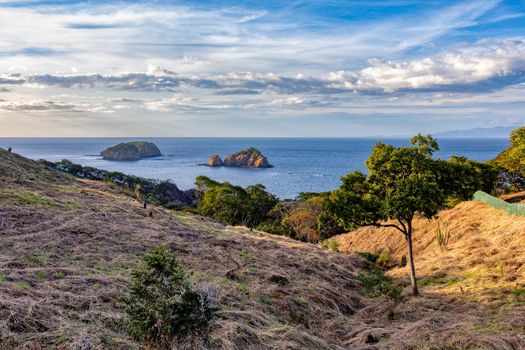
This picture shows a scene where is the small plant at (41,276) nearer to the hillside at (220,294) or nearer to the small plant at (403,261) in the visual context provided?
the hillside at (220,294)

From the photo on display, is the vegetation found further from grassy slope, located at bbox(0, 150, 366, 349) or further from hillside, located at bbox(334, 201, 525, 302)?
grassy slope, located at bbox(0, 150, 366, 349)

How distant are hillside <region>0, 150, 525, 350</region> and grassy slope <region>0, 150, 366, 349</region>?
0.14ft

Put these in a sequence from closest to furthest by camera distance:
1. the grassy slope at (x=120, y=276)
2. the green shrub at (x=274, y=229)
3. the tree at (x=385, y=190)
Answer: the grassy slope at (x=120, y=276), the tree at (x=385, y=190), the green shrub at (x=274, y=229)

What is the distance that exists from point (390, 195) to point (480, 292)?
5.46 m

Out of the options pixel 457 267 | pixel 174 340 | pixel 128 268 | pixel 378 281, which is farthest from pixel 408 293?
pixel 174 340

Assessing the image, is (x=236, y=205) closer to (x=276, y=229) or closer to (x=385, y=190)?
(x=276, y=229)

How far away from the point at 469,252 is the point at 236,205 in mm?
40241

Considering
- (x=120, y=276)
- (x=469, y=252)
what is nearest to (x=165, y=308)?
(x=120, y=276)

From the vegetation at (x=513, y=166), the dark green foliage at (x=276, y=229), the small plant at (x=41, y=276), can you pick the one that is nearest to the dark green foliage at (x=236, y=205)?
the dark green foliage at (x=276, y=229)

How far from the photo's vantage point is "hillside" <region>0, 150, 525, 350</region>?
10.6 m

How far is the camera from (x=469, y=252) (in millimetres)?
23641

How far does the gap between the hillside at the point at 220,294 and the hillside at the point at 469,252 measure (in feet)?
1.95

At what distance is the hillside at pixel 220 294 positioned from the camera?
10602 millimetres

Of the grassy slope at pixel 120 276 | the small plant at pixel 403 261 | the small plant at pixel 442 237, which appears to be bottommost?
the small plant at pixel 403 261
